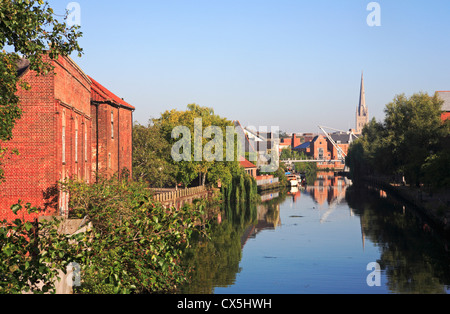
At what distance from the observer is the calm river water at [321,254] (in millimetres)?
26172

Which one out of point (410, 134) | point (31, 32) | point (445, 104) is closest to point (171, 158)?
point (410, 134)

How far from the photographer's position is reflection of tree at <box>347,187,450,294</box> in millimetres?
26406

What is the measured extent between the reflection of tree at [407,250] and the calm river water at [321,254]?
4cm

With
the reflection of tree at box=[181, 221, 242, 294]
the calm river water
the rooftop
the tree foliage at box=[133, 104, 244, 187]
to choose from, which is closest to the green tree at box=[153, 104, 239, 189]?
the tree foliage at box=[133, 104, 244, 187]

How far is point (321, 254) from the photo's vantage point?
34.4 meters

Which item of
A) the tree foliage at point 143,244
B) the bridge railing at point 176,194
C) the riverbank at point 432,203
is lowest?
the riverbank at point 432,203

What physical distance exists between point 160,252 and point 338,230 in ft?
123

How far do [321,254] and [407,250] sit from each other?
548 centimetres

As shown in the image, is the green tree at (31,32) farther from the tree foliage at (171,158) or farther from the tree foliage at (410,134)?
the tree foliage at (410,134)

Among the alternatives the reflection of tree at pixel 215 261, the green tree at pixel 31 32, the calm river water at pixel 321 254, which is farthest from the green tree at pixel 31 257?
the calm river water at pixel 321 254

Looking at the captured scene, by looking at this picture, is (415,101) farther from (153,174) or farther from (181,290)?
(181,290)

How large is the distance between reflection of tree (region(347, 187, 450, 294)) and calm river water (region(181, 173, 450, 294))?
0.14 ft

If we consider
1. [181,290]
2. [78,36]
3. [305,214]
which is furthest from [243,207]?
[78,36]

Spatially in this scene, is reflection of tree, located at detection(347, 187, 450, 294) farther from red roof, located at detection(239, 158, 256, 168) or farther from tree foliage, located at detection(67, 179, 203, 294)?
red roof, located at detection(239, 158, 256, 168)
